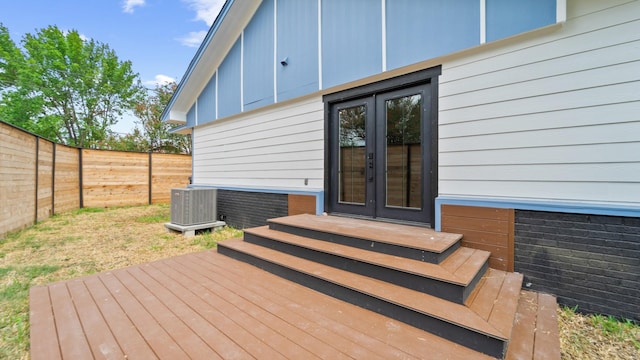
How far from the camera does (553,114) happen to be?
247 cm

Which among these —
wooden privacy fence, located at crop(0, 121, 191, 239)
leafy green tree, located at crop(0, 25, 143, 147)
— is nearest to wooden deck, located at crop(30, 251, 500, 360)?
wooden privacy fence, located at crop(0, 121, 191, 239)

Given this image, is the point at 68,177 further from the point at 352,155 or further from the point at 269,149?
the point at 352,155

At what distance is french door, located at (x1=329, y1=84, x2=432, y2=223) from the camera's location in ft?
11.1

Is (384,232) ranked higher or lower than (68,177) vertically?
lower

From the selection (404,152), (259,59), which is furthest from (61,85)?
(404,152)

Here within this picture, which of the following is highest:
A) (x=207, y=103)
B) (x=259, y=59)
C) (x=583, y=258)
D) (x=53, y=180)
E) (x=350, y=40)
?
(x=259, y=59)

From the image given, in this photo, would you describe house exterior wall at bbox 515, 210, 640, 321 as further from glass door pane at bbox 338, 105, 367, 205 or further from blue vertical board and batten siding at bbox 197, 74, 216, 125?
blue vertical board and batten siding at bbox 197, 74, 216, 125

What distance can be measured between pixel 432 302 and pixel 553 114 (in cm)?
217

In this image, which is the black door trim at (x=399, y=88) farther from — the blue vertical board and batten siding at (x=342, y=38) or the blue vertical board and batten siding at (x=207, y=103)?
the blue vertical board and batten siding at (x=207, y=103)

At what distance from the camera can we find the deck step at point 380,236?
7.85ft

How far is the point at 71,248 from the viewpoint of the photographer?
4297 millimetres

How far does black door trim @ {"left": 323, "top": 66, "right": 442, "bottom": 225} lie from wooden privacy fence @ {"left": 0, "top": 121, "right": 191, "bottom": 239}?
18.6 feet

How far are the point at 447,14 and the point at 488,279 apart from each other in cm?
297

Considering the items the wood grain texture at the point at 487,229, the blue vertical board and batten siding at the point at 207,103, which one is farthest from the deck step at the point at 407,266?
the blue vertical board and batten siding at the point at 207,103
